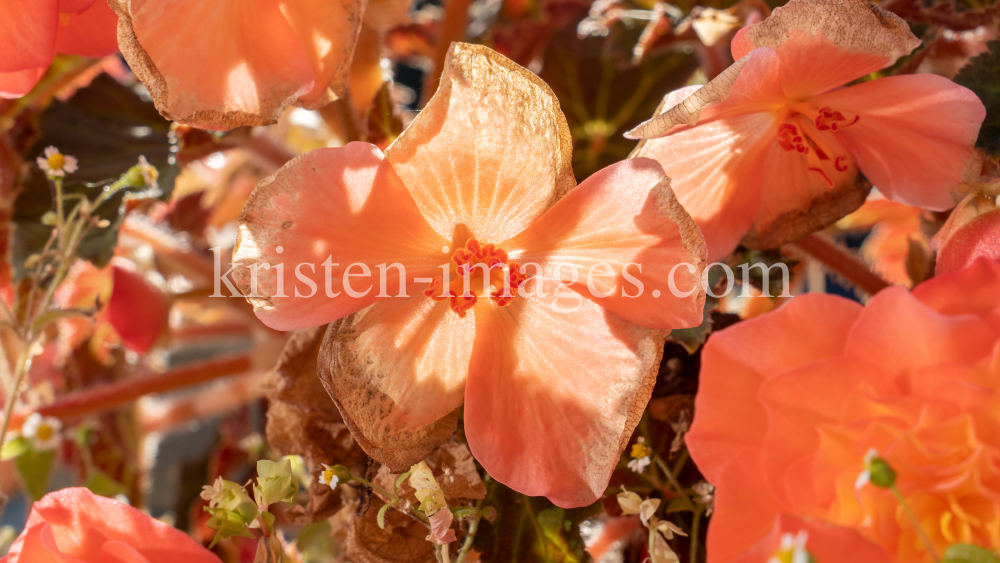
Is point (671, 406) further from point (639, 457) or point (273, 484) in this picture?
point (273, 484)

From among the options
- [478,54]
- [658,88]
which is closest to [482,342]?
[478,54]

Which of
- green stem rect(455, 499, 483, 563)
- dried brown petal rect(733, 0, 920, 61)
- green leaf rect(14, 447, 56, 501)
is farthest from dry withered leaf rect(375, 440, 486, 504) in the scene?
green leaf rect(14, 447, 56, 501)

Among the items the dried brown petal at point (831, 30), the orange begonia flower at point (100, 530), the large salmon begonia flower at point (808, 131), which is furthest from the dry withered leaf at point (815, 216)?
the orange begonia flower at point (100, 530)

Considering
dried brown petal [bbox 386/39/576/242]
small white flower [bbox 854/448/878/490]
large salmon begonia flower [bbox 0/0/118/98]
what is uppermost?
large salmon begonia flower [bbox 0/0/118/98]

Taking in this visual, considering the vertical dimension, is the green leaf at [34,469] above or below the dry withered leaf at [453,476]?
below

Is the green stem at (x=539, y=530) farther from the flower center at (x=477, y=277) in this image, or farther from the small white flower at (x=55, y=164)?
the small white flower at (x=55, y=164)

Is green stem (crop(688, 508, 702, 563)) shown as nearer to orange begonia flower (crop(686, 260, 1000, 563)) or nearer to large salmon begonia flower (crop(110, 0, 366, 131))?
orange begonia flower (crop(686, 260, 1000, 563))

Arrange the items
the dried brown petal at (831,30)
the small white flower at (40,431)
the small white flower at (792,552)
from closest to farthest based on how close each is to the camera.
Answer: the small white flower at (792,552) < the dried brown petal at (831,30) < the small white flower at (40,431)
